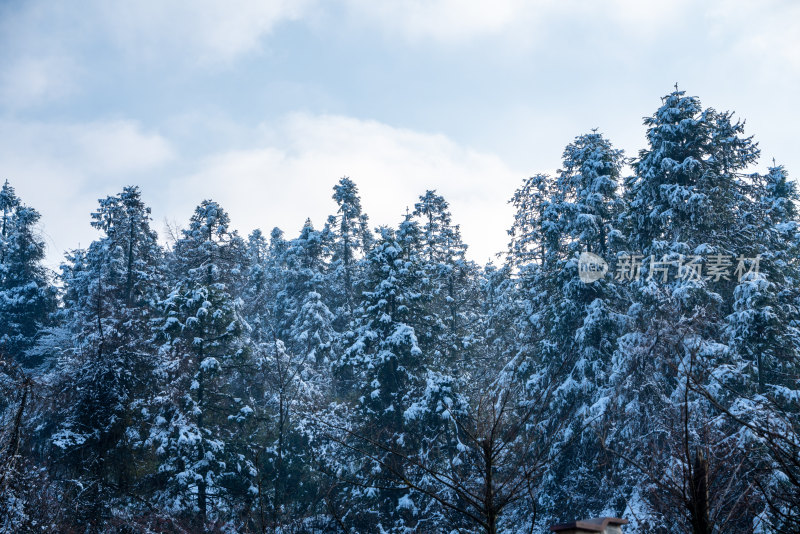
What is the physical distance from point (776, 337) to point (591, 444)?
7098mm

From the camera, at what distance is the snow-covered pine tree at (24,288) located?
36.4m

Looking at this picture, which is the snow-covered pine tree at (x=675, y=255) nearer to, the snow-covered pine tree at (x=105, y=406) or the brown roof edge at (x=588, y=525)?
the brown roof edge at (x=588, y=525)

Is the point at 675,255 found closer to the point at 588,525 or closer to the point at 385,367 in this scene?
the point at 385,367

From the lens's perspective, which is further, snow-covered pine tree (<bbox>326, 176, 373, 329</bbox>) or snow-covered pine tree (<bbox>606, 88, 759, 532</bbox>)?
snow-covered pine tree (<bbox>326, 176, 373, 329</bbox>)

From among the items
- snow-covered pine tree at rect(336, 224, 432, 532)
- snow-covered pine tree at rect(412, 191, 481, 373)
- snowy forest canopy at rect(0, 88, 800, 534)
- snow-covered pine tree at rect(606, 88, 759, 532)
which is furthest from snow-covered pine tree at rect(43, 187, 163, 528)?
Answer: snow-covered pine tree at rect(606, 88, 759, 532)

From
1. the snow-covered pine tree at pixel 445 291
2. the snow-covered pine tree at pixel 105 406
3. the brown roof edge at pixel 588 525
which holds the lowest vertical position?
the brown roof edge at pixel 588 525

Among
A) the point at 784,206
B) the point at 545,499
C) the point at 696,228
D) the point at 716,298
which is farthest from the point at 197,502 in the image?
the point at 784,206

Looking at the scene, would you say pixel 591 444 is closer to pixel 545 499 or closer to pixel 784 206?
pixel 545 499

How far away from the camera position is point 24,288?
3762 centimetres

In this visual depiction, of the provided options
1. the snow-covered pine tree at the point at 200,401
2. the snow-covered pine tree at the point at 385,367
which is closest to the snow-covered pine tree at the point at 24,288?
the snow-covered pine tree at the point at 200,401

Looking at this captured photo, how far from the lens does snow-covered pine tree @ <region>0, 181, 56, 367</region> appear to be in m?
36.4

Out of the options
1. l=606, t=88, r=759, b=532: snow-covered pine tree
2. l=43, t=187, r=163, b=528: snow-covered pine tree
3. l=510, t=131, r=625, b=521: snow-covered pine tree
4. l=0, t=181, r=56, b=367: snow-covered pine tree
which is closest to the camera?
l=43, t=187, r=163, b=528: snow-covered pine tree

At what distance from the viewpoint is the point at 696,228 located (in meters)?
21.0

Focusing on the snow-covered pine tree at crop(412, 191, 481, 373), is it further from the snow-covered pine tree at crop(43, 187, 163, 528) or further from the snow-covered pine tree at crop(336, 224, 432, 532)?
the snow-covered pine tree at crop(43, 187, 163, 528)
